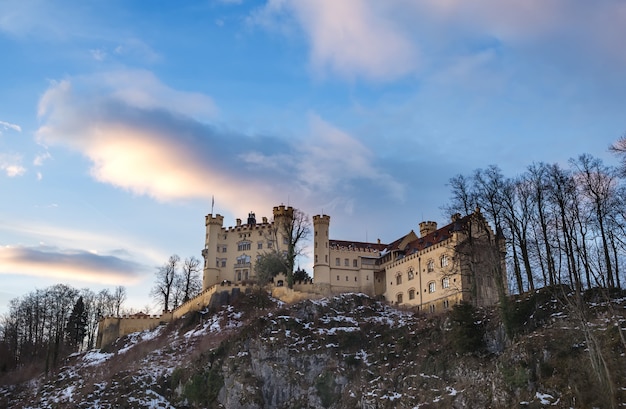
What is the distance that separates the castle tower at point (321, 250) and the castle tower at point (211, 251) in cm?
1448

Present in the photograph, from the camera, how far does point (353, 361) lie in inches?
1825

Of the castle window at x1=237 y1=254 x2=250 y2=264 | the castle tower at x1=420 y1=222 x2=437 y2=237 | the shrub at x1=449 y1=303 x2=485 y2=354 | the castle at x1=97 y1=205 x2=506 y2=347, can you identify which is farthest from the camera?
the castle window at x1=237 y1=254 x2=250 y2=264

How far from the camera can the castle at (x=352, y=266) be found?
5700 centimetres

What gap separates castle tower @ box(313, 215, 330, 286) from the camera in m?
71.8

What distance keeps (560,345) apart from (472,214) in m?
16.9

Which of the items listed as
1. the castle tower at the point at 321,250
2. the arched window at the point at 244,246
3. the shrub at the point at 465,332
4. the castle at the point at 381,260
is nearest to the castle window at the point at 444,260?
the castle at the point at 381,260

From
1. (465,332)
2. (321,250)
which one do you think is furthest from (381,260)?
(465,332)

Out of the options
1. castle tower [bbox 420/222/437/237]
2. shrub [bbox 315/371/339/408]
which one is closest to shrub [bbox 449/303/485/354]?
shrub [bbox 315/371/339/408]

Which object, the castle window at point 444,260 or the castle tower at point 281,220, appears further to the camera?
the castle tower at point 281,220

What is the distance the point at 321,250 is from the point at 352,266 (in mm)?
4402

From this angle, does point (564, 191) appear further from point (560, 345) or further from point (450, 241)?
point (450, 241)

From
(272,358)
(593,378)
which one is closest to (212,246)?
(272,358)

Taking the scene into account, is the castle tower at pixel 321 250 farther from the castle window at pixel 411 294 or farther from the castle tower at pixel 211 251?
the castle tower at pixel 211 251

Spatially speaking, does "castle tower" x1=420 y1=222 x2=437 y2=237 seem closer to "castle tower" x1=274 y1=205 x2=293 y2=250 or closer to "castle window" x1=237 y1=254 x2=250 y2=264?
"castle tower" x1=274 y1=205 x2=293 y2=250
